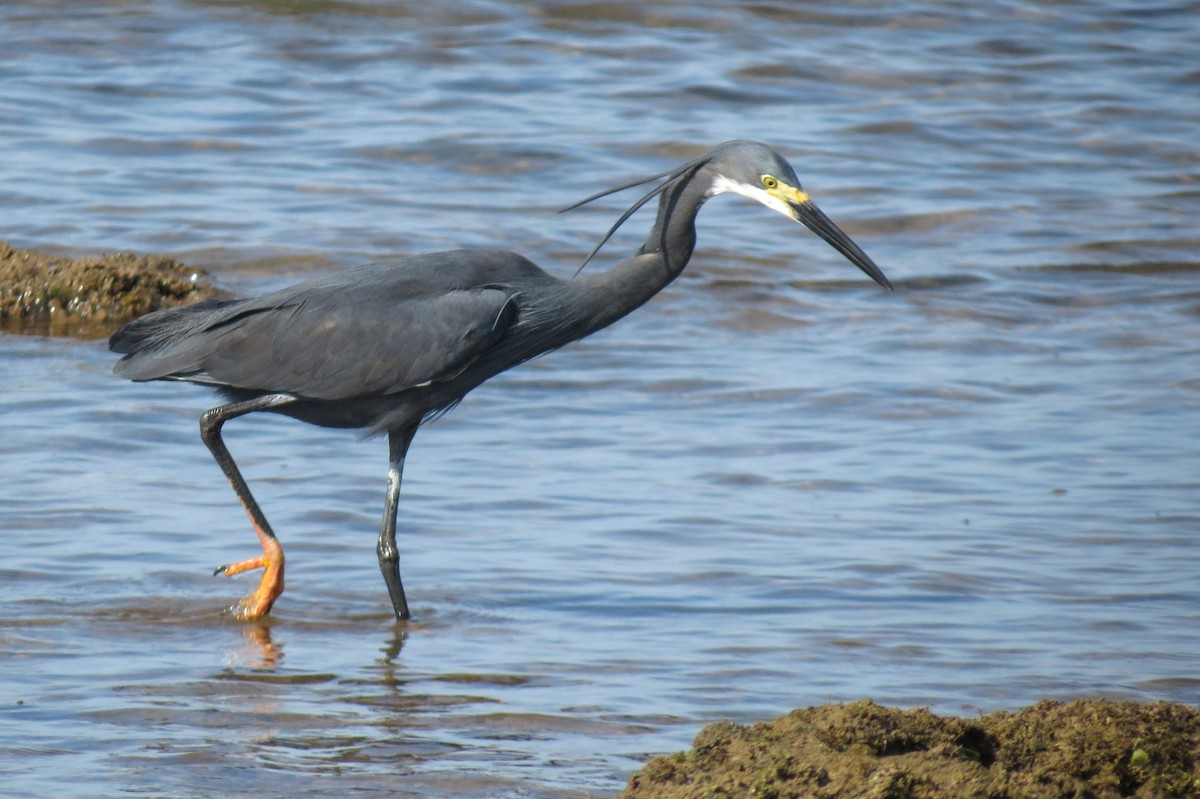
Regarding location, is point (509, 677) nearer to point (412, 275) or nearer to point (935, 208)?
point (412, 275)

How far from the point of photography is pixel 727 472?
7.78m

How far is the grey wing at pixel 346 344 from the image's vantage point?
6207 millimetres

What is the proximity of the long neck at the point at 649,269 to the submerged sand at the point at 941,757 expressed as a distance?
287cm

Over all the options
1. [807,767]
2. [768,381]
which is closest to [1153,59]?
[768,381]

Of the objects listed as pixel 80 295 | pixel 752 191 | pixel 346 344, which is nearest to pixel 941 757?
pixel 752 191

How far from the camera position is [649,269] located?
21.4ft

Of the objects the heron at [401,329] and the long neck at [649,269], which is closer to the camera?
the heron at [401,329]

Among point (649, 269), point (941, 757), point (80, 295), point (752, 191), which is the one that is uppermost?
point (752, 191)

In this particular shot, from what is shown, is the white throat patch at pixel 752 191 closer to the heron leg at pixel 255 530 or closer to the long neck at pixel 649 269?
the long neck at pixel 649 269

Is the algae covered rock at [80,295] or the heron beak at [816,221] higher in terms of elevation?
the heron beak at [816,221]

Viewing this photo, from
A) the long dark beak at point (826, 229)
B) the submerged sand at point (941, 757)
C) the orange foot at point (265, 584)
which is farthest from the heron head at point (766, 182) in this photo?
the submerged sand at point (941, 757)

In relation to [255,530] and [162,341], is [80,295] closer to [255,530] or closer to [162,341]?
[162,341]

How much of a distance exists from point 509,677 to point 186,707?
1025mm

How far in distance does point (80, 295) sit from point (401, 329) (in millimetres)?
4159
